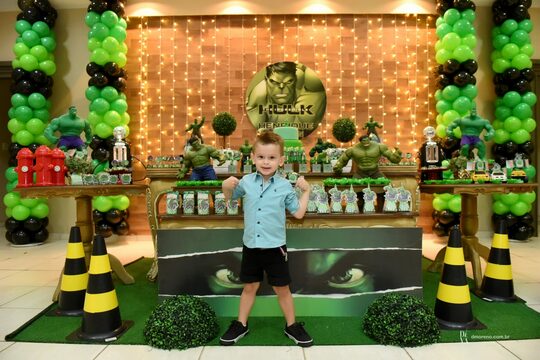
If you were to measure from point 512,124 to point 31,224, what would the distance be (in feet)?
22.5

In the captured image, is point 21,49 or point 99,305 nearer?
point 99,305

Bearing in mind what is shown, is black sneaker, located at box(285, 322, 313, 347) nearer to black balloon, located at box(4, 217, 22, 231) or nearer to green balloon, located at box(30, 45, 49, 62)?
black balloon, located at box(4, 217, 22, 231)

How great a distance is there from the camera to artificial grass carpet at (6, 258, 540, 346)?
2418 mm

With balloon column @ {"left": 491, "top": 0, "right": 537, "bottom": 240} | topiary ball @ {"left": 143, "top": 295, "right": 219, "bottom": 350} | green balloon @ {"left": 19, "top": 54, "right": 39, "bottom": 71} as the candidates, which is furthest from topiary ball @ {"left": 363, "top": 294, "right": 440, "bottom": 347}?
green balloon @ {"left": 19, "top": 54, "right": 39, "bottom": 71}

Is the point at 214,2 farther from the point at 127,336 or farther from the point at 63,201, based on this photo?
the point at 127,336

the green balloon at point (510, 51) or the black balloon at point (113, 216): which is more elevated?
the green balloon at point (510, 51)

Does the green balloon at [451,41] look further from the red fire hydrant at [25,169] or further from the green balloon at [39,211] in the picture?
the green balloon at [39,211]

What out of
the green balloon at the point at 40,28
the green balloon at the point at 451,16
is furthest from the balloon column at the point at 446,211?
the green balloon at the point at 40,28

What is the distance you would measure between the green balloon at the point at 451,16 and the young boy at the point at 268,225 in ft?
14.9

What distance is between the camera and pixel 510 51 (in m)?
5.60

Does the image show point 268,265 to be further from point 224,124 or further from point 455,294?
point 224,124

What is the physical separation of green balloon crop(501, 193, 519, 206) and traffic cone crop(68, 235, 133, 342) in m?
5.36

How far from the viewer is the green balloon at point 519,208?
5.61m

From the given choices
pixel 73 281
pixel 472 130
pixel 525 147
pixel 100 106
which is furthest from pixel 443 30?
pixel 73 281
